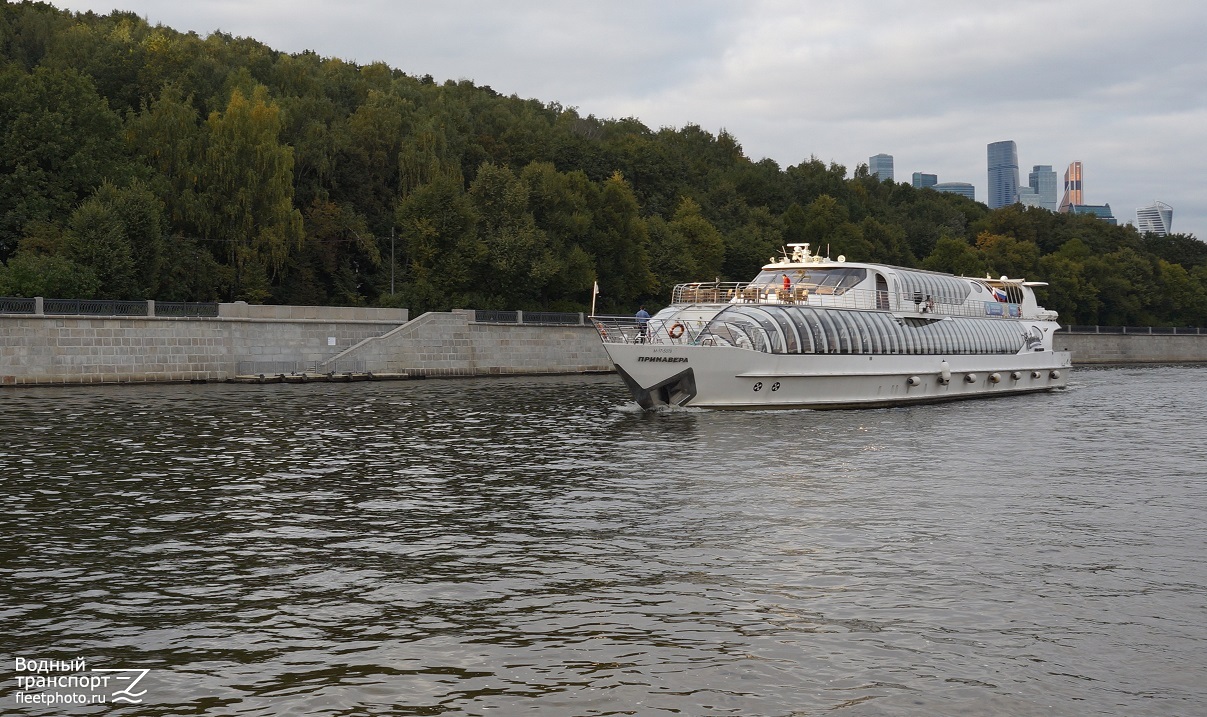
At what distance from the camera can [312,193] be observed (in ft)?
294

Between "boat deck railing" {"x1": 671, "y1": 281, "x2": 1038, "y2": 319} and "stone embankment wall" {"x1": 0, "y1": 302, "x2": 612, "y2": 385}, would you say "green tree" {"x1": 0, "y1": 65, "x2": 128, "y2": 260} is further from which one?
"boat deck railing" {"x1": 671, "y1": 281, "x2": 1038, "y2": 319}

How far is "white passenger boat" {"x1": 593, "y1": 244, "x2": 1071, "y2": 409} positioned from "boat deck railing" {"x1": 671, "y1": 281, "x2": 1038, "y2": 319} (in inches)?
2.4

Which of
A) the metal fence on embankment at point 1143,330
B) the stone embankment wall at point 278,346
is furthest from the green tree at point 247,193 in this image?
the metal fence on embankment at point 1143,330

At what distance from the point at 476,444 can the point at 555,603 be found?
17.3m

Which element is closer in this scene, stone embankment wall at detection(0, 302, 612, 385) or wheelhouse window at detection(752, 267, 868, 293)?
wheelhouse window at detection(752, 267, 868, 293)

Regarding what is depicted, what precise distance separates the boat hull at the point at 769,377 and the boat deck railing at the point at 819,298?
2.77m

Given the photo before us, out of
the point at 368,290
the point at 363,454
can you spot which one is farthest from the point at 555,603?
the point at 368,290

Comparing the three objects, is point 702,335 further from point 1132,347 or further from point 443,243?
point 1132,347

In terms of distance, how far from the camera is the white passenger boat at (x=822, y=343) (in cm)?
3988

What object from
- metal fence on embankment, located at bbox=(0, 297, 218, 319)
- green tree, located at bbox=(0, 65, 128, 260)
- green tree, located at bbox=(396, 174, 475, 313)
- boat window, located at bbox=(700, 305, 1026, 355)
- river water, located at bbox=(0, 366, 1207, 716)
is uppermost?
green tree, located at bbox=(0, 65, 128, 260)

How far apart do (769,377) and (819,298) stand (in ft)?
27.8

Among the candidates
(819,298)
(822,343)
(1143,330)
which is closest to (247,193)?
(819,298)

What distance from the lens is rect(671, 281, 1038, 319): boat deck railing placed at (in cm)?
4466

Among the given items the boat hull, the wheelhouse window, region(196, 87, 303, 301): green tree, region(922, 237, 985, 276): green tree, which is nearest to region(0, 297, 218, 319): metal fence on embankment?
region(196, 87, 303, 301): green tree
